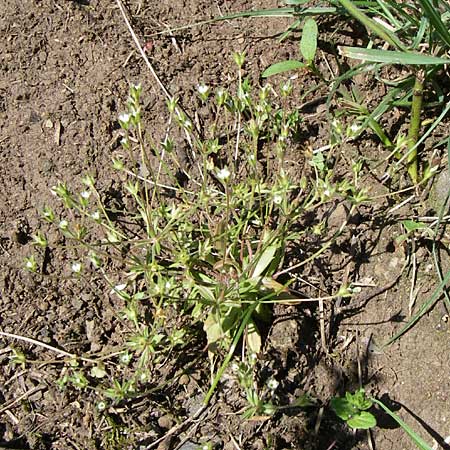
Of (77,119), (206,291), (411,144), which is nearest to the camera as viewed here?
(206,291)

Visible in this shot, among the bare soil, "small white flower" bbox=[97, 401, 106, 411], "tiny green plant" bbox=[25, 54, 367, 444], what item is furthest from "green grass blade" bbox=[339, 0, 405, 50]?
"small white flower" bbox=[97, 401, 106, 411]

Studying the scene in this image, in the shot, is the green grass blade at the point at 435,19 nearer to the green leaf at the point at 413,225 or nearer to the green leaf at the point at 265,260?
the green leaf at the point at 413,225

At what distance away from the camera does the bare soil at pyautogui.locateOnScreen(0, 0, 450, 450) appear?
1953mm

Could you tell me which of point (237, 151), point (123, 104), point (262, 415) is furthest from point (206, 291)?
point (123, 104)

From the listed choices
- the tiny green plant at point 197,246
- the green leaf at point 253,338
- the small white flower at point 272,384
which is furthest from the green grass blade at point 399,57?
the small white flower at point 272,384

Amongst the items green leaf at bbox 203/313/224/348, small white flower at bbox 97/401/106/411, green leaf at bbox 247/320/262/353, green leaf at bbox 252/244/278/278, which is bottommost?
small white flower at bbox 97/401/106/411

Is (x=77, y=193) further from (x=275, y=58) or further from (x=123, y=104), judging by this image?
(x=275, y=58)

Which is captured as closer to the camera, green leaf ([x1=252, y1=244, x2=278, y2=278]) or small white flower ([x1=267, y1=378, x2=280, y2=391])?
small white flower ([x1=267, y1=378, x2=280, y2=391])

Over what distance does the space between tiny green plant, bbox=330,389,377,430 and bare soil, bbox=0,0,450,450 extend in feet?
0.35

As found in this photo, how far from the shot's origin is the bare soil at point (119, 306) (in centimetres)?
195

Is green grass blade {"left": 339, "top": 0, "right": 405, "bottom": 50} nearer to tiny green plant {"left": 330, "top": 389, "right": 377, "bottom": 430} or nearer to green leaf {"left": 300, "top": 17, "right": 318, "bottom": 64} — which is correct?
green leaf {"left": 300, "top": 17, "right": 318, "bottom": 64}

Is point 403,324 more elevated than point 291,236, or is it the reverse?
point 291,236

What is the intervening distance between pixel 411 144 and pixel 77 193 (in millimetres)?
1114

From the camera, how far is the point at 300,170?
2217mm
